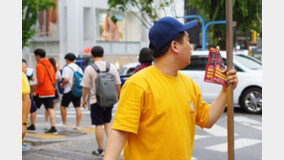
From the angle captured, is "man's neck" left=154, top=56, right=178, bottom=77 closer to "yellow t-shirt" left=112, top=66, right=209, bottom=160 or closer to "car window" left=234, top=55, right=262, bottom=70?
"yellow t-shirt" left=112, top=66, right=209, bottom=160

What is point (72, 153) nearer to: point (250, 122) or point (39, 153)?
point (39, 153)

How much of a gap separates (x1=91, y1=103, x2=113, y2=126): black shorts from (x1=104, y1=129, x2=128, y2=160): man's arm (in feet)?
14.1

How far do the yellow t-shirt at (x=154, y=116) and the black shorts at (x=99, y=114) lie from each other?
4174 mm

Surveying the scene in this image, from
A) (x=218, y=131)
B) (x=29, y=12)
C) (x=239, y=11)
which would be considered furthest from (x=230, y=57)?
(x=29, y=12)

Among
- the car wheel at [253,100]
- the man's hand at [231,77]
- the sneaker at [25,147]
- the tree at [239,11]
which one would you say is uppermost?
the tree at [239,11]

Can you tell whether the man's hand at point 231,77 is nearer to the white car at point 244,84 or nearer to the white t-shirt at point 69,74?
the white t-shirt at point 69,74

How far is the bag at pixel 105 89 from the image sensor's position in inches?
265

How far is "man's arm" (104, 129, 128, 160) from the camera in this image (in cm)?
247

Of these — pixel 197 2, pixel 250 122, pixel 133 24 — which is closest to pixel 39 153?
pixel 250 122

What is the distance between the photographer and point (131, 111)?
252 centimetres

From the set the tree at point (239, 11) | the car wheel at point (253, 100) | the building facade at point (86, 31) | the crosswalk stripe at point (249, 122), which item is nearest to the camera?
the crosswalk stripe at point (249, 122)

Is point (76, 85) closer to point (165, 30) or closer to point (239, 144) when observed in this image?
point (239, 144)

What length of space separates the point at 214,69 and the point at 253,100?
10107mm

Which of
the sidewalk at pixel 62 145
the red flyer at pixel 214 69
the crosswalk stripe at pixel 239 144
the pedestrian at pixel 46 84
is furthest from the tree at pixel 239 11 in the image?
the red flyer at pixel 214 69
